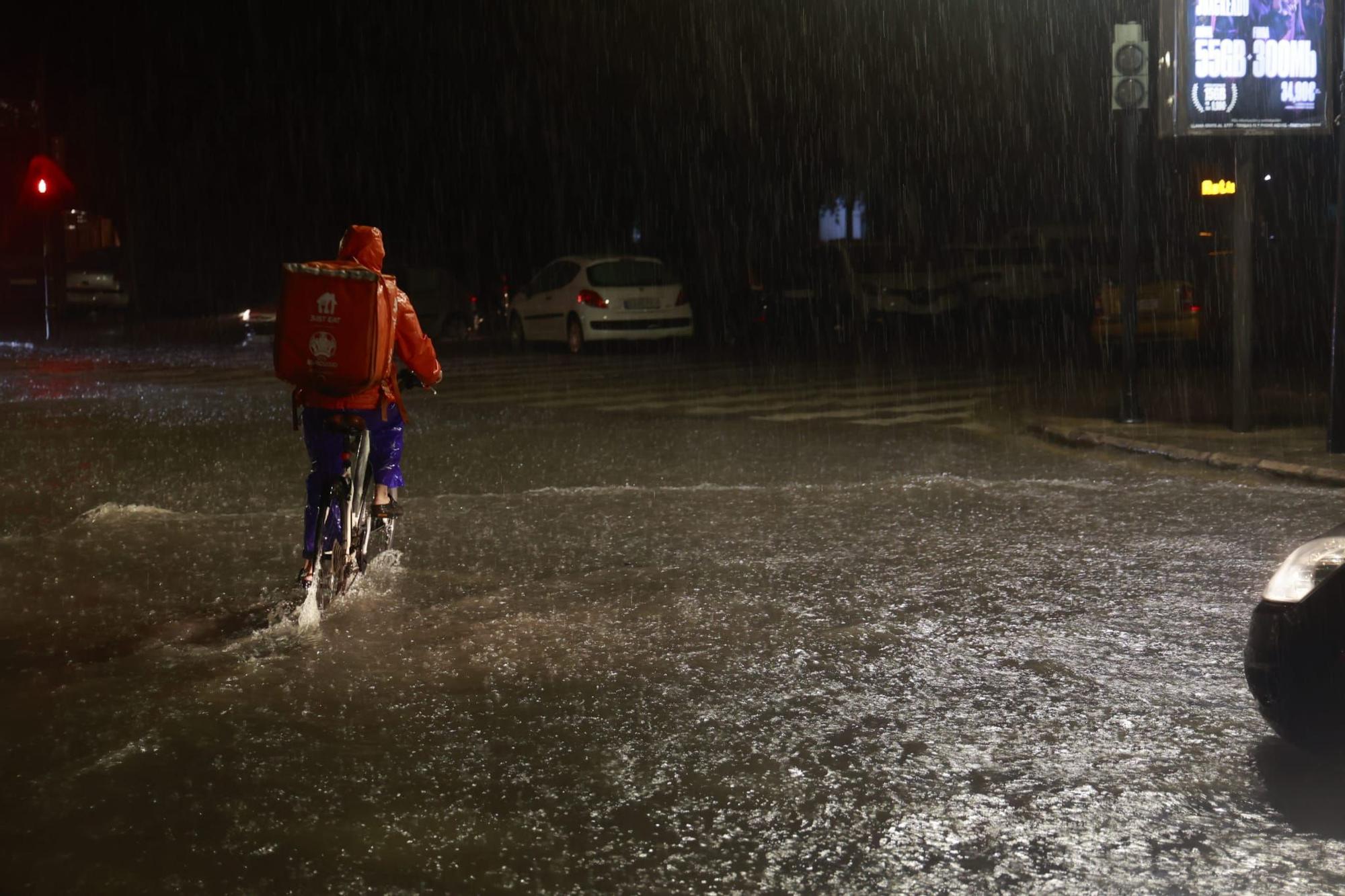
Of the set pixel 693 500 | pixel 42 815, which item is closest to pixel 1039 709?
pixel 42 815

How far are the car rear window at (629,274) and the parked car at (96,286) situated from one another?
82.6ft

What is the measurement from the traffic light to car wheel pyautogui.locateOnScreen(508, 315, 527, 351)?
15724mm

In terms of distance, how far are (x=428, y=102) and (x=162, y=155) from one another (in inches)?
548

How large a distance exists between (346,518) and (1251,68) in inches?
347

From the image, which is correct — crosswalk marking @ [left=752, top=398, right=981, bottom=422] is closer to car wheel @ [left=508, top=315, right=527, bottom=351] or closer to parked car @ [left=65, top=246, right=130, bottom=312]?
car wheel @ [left=508, top=315, right=527, bottom=351]

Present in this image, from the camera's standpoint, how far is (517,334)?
2920 centimetres

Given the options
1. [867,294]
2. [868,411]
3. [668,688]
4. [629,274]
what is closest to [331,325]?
[668,688]

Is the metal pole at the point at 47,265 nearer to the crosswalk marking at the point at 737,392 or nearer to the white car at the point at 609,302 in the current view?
the white car at the point at 609,302

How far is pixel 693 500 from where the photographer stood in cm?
1066

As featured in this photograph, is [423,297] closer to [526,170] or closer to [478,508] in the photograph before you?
[526,170]

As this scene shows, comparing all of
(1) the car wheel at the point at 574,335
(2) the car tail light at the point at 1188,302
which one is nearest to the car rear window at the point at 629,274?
(1) the car wheel at the point at 574,335

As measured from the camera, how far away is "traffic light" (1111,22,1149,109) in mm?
14258

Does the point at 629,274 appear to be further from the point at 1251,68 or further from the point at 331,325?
the point at 331,325

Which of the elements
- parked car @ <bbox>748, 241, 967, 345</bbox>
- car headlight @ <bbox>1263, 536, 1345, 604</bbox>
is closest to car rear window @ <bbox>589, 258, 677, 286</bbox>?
parked car @ <bbox>748, 241, 967, 345</bbox>
